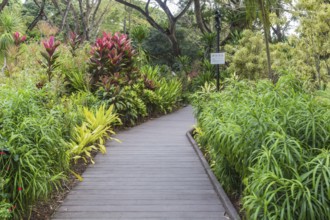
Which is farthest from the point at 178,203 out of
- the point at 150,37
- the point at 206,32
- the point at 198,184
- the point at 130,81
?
the point at 150,37

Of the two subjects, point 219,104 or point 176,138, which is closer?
point 219,104

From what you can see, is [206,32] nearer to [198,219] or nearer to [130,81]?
[130,81]

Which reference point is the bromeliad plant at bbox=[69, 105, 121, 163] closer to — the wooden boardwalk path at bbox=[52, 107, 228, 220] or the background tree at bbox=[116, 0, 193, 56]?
the wooden boardwalk path at bbox=[52, 107, 228, 220]

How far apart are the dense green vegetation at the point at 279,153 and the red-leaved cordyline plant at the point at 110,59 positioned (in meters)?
5.72

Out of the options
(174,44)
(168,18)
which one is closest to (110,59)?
(168,18)

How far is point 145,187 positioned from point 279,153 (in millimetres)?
2468

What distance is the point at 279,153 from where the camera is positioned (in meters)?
3.11

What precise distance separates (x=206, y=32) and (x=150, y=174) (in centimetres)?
1588

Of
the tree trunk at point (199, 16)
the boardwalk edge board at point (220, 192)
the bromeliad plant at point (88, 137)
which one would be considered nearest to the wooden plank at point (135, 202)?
the boardwalk edge board at point (220, 192)

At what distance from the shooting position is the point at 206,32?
20.6m

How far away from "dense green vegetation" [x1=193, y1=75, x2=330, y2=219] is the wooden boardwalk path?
51cm

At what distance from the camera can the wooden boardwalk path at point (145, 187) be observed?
4.23 metres

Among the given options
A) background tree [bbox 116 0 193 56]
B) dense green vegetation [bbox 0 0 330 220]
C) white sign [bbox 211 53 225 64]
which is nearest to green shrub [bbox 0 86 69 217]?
dense green vegetation [bbox 0 0 330 220]

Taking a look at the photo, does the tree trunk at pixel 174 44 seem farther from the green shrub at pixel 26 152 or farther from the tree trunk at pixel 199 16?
the green shrub at pixel 26 152
